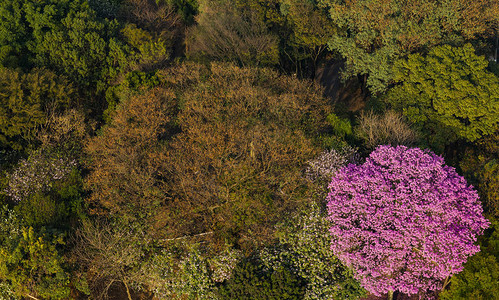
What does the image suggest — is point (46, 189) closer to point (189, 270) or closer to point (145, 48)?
point (189, 270)

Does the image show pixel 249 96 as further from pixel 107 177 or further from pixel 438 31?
pixel 438 31

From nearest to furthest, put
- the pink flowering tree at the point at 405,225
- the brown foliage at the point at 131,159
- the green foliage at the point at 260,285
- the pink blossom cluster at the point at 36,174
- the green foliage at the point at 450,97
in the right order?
the green foliage at the point at 260,285, the pink flowering tree at the point at 405,225, the brown foliage at the point at 131,159, the pink blossom cluster at the point at 36,174, the green foliage at the point at 450,97

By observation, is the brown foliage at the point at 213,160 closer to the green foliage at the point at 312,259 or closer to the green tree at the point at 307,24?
the green foliage at the point at 312,259

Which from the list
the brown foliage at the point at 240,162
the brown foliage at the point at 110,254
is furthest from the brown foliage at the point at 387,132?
the brown foliage at the point at 110,254

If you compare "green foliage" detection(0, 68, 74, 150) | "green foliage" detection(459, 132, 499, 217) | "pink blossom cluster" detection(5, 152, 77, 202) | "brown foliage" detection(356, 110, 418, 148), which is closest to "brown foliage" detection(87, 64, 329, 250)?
"pink blossom cluster" detection(5, 152, 77, 202)

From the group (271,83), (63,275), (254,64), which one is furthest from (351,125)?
(63,275)

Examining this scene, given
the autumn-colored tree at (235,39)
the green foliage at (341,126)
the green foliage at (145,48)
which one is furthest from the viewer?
the autumn-colored tree at (235,39)

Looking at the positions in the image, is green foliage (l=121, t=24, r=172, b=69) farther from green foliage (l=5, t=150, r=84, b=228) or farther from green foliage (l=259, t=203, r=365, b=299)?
green foliage (l=259, t=203, r=365, b=299)
